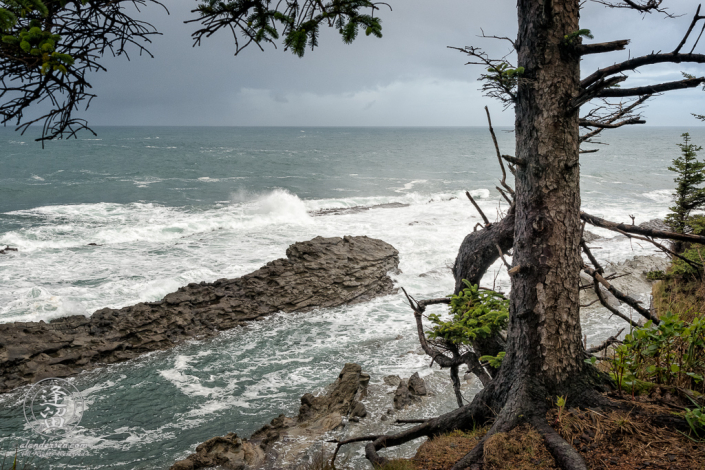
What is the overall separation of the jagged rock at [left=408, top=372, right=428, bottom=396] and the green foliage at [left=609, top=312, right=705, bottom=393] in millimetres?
5088

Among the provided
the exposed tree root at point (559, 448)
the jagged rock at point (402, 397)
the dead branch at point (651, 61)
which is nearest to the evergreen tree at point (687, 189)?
the jagged rock at point (402, 397)

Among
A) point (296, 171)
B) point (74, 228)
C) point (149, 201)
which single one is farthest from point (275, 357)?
point (296, 171)

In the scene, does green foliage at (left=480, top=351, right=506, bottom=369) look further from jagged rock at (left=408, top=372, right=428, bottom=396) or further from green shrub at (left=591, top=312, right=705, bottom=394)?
jagged rock at (left=408, top=372, right=428, bottom=396)

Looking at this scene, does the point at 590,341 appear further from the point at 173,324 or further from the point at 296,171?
the point at 296,171

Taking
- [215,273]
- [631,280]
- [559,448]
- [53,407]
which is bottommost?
[53,407]

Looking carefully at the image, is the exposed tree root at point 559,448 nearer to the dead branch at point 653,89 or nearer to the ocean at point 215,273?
the dead branch at point 653,89

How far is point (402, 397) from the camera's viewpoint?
27.1 ft

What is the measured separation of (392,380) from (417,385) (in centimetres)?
66

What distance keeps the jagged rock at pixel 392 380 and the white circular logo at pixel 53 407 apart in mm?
6134

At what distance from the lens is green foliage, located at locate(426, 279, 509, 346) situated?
13.8 feet

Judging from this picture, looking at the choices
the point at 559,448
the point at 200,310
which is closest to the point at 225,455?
the point at 559,448

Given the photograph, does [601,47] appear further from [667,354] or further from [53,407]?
[53,407]

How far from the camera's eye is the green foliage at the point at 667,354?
3.32m

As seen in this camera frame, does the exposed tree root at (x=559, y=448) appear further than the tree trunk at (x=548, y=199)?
No
